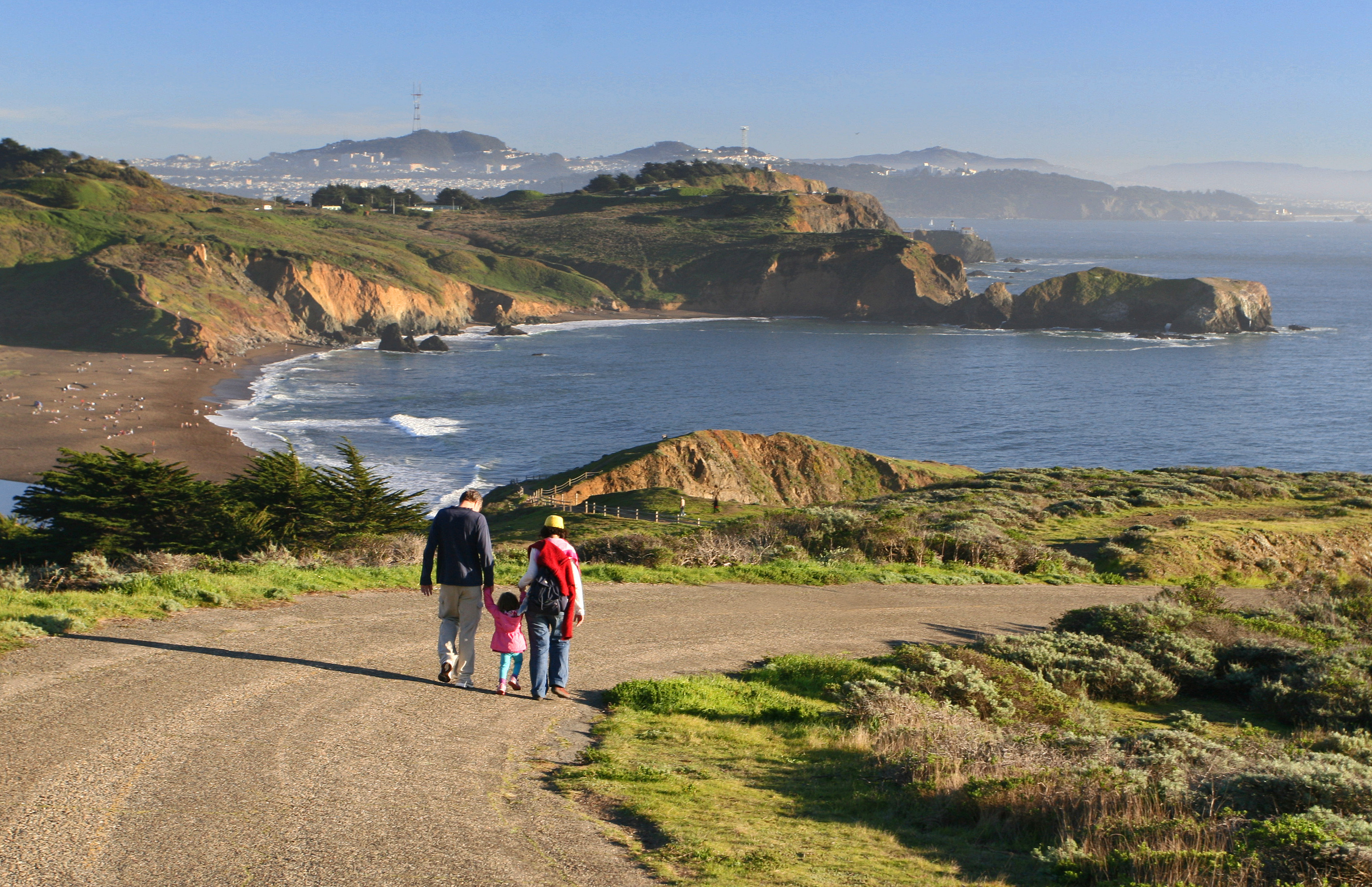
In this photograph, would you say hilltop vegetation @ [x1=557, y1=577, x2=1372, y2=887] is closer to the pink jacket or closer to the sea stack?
the pink jacket

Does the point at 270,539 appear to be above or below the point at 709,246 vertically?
below

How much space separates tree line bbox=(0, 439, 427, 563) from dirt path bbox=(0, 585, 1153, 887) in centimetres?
690

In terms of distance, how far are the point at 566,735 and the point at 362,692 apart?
1.95 m

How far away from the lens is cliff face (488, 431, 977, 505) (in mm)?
36969

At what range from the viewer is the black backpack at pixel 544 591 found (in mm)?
9234

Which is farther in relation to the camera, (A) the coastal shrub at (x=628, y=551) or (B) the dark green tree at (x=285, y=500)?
(B) the dark green tree at (x=285, y=500)

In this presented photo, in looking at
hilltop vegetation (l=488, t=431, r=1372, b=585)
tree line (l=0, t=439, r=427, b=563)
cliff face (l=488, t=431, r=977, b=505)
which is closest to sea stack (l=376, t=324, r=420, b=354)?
cliff face (l=488, t=431, r=977, b=505)

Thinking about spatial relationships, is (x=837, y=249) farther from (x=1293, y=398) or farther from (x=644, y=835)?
(x=644, y=835)

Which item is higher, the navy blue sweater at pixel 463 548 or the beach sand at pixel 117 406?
the navy blue sweater at pixel 463 548

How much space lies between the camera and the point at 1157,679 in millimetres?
12047

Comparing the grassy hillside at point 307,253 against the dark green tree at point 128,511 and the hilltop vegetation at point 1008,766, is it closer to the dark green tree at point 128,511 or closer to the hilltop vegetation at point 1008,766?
the dark green tree at point 128,511

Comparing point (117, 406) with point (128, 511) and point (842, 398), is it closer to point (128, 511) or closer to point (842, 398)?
point (842, 398)

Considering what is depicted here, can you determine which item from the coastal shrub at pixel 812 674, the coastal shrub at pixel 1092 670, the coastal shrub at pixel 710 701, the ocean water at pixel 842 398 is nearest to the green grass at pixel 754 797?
the coastal shrub at pixel 710 701

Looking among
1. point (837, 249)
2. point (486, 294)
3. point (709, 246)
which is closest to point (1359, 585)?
point (486, 294)
